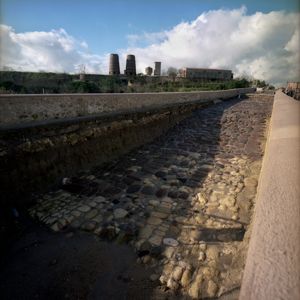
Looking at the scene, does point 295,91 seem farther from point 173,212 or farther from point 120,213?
point 120,213

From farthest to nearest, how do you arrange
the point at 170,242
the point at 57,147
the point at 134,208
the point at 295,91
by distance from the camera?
the point at 295,91 → the point at 57,147 → the point at 134,208 → the point at 170,242

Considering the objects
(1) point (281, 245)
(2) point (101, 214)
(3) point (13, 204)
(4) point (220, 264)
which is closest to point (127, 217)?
(2) point (101, 214)

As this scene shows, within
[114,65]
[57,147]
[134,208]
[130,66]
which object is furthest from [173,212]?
[130,66]

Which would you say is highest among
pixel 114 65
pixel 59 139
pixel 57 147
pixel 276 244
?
pixel 114 65

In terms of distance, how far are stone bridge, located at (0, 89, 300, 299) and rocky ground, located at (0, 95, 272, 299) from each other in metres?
0.02

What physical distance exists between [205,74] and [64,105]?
52180mm

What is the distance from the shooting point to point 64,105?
19.7 ft

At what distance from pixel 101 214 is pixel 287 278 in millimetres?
3370

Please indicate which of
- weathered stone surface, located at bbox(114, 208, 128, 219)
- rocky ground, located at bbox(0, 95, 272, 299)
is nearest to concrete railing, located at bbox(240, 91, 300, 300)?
rocky ground, located at bbox(0, 95, 272, 299)

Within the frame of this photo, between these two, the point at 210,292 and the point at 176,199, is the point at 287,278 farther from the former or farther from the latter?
the point at 176,199

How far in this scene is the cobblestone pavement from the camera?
2.64 meters

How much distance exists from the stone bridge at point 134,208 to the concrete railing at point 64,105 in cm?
3

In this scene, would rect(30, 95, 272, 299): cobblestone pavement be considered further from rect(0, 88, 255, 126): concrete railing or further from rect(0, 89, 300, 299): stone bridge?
rect(0, 88, 255, 126): concrete railing

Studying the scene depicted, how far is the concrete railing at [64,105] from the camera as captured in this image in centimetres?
481
